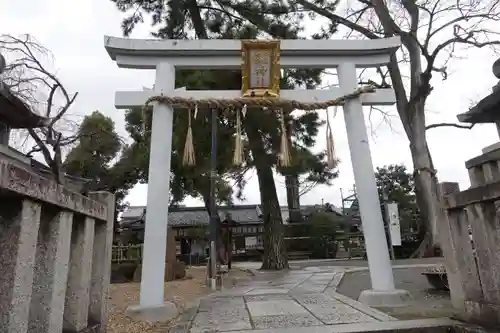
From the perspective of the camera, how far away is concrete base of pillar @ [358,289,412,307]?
185 inches

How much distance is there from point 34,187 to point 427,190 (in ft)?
44.3

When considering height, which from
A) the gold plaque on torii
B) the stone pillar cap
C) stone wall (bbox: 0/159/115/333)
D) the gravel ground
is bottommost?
the gravel ground

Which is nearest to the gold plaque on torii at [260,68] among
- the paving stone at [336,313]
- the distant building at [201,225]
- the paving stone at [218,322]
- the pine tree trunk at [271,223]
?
the paving stone at [336,313]

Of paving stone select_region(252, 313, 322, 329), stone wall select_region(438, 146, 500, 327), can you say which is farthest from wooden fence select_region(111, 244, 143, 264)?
stone wall select_region(438, 146, 500, 327)

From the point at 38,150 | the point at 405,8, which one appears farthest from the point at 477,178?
the point at 405,8

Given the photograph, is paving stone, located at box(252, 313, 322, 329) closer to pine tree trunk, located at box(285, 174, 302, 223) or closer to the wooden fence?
the wooden fence

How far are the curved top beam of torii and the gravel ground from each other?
11.5ft

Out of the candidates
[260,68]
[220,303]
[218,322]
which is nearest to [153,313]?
[220,303]

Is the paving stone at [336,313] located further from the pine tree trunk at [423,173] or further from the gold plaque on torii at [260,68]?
the pine tree trunk at [423,173]

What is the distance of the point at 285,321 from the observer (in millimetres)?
3654

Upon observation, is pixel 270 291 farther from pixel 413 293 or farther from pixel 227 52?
pixel 227 52

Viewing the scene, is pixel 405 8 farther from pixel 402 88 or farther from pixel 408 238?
pixel 408 238

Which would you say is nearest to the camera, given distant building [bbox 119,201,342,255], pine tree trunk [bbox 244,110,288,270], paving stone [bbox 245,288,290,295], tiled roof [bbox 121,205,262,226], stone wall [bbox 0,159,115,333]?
stone wall [bbox 0,159,115,333]

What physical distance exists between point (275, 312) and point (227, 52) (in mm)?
3705
